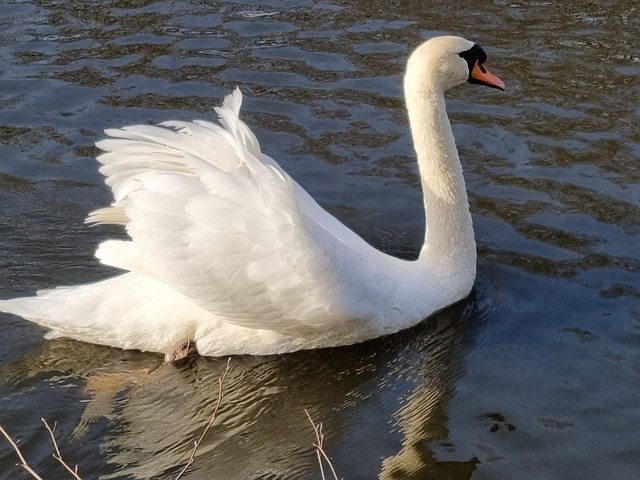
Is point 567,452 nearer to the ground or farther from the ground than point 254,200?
nearer to the ground

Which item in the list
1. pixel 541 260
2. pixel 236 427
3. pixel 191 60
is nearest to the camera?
pixel 236 427

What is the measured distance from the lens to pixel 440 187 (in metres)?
7.45

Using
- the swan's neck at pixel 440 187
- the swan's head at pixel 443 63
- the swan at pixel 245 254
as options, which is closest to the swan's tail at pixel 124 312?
the swan at pixel 245 254

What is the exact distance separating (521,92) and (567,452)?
16.7 feet

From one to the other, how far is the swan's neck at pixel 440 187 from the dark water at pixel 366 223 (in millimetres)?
367

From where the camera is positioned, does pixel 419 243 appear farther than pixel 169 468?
Yes

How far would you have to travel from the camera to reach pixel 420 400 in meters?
6.59

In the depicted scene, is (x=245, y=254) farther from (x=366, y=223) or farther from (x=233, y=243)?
(x=366, y=223)

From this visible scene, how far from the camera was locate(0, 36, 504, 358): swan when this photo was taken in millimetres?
6520

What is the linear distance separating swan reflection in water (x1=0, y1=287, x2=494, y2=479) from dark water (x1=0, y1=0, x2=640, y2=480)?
1 cm

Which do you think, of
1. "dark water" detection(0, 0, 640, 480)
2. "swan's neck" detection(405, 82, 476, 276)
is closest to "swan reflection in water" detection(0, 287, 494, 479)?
"dark water" detection(0, 0, 640, 480)

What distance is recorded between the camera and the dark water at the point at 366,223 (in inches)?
245

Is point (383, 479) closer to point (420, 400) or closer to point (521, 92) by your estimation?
point (420, 400)

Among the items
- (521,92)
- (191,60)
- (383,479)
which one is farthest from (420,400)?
(191,60)
